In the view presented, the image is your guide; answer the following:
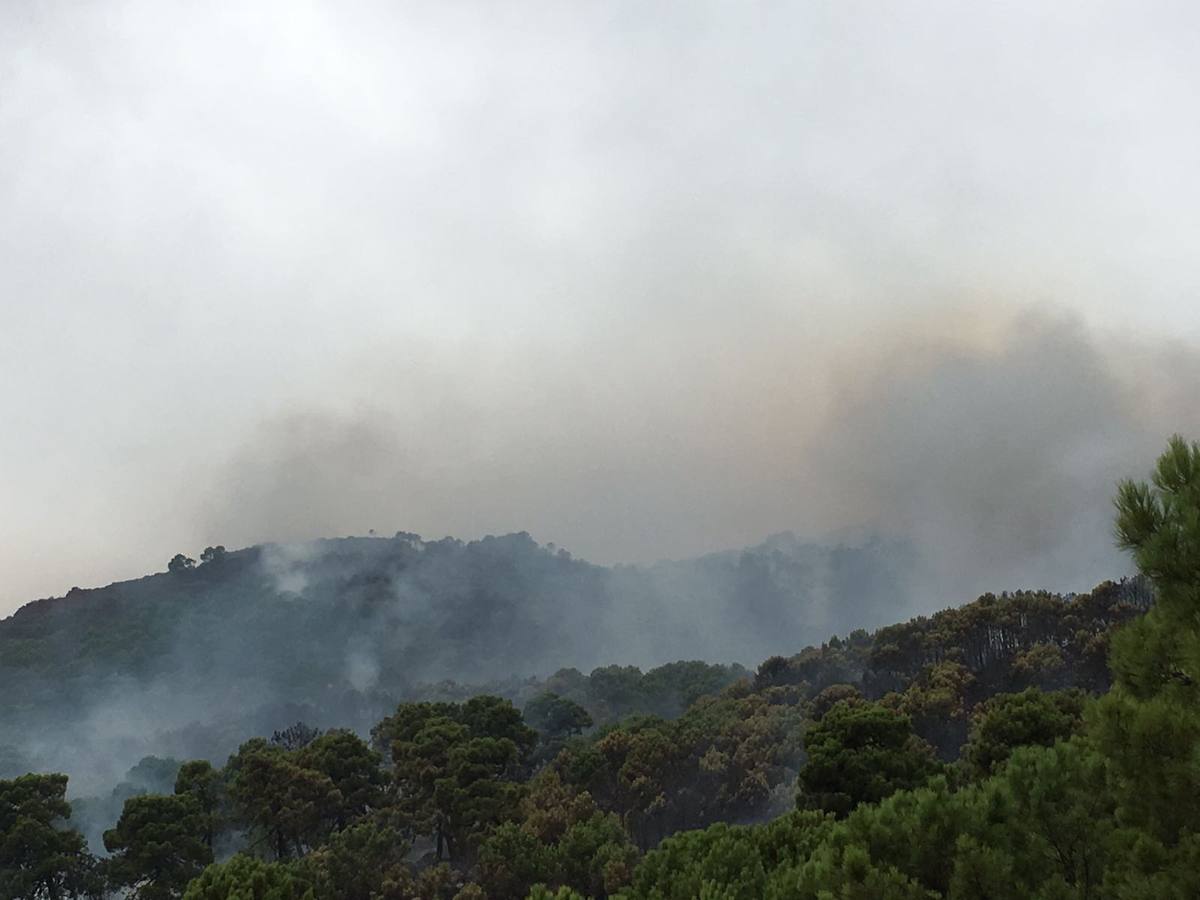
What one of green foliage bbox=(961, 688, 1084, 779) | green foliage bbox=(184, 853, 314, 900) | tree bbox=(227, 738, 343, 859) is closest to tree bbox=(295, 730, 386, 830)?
tree bbox=(227, 738, 343, 859)

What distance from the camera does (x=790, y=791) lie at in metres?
35.8

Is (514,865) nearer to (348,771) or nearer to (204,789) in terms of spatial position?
(348,771)

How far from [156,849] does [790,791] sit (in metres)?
25.6

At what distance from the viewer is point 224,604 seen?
180875mm

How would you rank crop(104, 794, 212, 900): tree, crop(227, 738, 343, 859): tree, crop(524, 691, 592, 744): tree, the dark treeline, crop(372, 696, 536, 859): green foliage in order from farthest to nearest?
1. crop(524, 691, 592, 744): tree
2. crop(227, 738, 343, 859): tree
3. crop(372, 696, 536, 859): green foliage
4. crop(104, 794, 212, 900): tree
5. the dark treeline

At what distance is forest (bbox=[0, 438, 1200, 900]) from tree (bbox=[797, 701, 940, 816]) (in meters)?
0.07

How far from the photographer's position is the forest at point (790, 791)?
21.8ft

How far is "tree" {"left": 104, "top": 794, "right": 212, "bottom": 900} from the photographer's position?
1197 inches

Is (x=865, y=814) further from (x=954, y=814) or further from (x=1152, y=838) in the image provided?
(x=1152, y=838)

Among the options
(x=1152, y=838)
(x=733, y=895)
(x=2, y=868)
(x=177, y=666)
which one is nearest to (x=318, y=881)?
(x=2, y=868)

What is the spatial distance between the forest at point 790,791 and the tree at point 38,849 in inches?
3.6

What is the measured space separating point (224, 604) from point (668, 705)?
435 feet

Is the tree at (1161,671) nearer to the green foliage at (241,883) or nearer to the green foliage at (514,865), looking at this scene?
the green foliage at (241,883)

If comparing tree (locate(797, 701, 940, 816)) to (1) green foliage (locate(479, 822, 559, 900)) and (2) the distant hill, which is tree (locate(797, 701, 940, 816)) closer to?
(1) green foliage (locate(479, 822, 559, 900))
